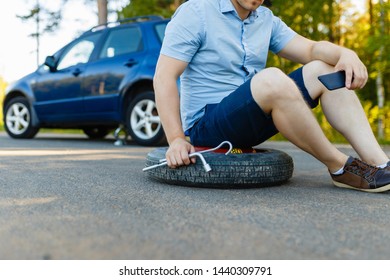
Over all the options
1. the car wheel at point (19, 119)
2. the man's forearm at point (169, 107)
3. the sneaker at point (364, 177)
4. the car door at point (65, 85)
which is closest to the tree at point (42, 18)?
the car wheel at point (19, 119)

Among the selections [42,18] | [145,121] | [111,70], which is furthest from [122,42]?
[42,18]

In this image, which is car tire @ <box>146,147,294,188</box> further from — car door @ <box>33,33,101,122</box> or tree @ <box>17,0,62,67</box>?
tree @ <box>17,0,62,67</box>

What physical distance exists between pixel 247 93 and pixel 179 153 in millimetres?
462

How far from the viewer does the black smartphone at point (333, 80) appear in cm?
248

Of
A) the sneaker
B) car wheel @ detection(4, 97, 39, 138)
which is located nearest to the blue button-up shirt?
the sneaker

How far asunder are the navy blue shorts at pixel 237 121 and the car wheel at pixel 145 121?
3094 mm

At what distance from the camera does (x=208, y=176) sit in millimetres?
2596

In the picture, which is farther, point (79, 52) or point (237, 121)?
point (79, 52)

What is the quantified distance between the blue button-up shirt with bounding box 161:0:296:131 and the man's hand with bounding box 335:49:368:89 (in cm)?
51

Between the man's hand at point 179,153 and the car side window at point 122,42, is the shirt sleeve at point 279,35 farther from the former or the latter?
the car side window at point 122,42

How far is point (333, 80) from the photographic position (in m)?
2.50

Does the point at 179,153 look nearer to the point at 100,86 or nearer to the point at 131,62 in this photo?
the point at 131,62
